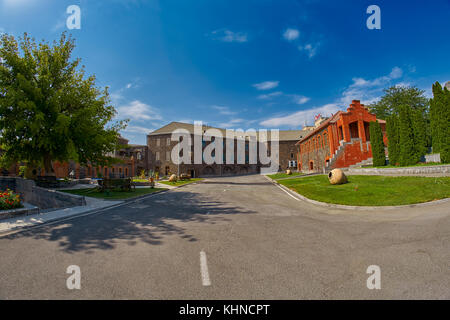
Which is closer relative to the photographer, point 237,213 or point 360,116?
point 237,213

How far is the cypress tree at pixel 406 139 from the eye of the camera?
58.6ft

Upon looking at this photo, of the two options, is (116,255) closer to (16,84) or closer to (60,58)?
(16,84)

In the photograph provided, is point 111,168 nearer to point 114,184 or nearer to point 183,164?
point 183,164

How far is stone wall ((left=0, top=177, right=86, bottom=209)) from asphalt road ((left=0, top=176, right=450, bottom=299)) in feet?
15.1

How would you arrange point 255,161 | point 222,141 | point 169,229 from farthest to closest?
point 255,161 < point 222,141 < point 169,229

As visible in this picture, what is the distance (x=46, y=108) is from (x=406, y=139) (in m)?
30.1

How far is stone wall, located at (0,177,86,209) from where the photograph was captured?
11.3m

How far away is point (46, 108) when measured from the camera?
15.5 meters

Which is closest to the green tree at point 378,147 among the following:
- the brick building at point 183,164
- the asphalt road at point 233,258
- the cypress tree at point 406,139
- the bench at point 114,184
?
the cypress tree at point 406,139

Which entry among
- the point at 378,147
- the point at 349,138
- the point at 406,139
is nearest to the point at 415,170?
the point at 406,139

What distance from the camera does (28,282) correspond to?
3508 mm

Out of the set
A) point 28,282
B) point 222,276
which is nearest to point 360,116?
point 222,276

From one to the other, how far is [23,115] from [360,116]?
35494 millimetres

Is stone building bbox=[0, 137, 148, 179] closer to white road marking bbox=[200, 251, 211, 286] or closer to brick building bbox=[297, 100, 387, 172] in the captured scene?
white road marking bbox=[200, 251, 211, 286]
